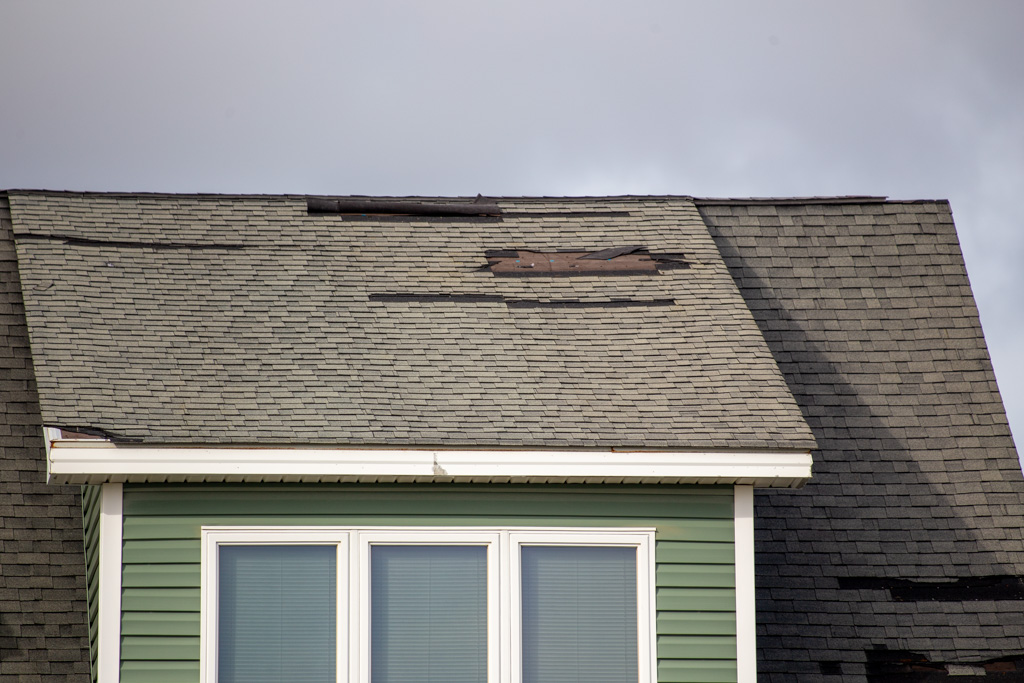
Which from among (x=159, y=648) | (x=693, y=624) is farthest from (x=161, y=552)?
(x=693, y=624)

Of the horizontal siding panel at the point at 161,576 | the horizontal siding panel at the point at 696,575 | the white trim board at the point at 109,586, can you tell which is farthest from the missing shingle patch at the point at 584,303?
the white trim board at the point at 109,586

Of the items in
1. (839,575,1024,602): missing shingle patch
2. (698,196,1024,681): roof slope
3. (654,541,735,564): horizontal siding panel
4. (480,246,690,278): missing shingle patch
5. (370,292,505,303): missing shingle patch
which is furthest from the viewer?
(480,246,690,278): missing shingle patch

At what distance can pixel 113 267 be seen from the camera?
8.55 meters

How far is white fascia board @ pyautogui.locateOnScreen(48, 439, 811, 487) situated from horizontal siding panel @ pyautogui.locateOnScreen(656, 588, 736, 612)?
2.14 feet

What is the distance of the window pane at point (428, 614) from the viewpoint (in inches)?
269

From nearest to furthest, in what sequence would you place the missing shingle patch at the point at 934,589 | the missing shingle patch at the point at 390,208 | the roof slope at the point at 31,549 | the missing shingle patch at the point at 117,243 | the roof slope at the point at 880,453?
the roof slope at the point at 31,549
the roof slope at the point at 880,453
the missing shingle patch at the point at 934,589
the missing shingle patch at the point at 117,243
the missing shingle patch at the point at 390,208

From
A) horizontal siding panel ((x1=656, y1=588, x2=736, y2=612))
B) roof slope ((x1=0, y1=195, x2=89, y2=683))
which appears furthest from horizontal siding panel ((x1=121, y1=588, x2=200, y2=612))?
horizontal siding panel ((x1=656, y1=588, x2=736, y2=612))

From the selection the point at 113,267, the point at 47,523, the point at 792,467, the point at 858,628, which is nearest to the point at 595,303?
the point at 792,467

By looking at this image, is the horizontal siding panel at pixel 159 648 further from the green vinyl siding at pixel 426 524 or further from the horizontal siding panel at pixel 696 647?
the horizontal siding panel at pixel 696 647

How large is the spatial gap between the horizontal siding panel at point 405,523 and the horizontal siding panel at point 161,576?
0.16 metres

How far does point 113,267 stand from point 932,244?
6.79 metres

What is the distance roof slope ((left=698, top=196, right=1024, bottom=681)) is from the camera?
8.16 meters

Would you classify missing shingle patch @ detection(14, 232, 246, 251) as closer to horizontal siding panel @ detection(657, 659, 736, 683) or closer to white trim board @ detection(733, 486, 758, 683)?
white trim board @ detection(733, 486, 758, 683)

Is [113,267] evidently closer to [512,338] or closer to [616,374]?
[512,338]
